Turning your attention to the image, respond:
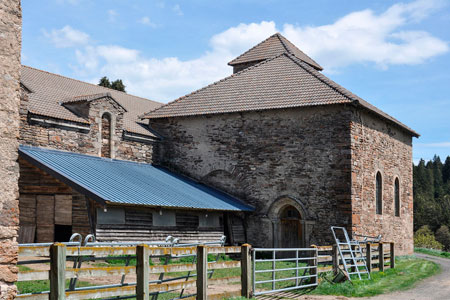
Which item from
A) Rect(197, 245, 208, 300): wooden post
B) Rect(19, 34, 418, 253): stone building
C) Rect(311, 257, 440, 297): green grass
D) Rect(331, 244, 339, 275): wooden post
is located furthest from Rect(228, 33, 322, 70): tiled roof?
Rect(197, 245, 208, 300): wooden post

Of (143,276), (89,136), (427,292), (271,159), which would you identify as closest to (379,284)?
(427,292)

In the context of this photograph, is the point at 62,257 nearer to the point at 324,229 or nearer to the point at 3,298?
the point at 3,298

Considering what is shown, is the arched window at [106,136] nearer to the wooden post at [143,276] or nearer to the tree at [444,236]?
the wooden post at [143,276]

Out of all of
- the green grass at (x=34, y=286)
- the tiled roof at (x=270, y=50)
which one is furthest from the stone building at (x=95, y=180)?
the tiled roof at (x=270, y=50)

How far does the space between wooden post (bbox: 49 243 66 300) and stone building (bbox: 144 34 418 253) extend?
16.1m

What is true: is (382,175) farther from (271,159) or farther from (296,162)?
(271,159)

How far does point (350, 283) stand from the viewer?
44.5 ft

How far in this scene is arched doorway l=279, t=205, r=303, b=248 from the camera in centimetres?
2341

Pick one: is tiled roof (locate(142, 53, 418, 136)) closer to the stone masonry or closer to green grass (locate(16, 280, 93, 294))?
the stone masonry

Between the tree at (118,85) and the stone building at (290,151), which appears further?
the tree at (118,85)

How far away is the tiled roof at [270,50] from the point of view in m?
29.8

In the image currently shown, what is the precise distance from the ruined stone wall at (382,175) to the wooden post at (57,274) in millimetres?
16248

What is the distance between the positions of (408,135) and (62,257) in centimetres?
2536

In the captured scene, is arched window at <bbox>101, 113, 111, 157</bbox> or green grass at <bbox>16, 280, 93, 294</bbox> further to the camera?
arched window at <bbox>101, 113, 111, 157</bbox>
